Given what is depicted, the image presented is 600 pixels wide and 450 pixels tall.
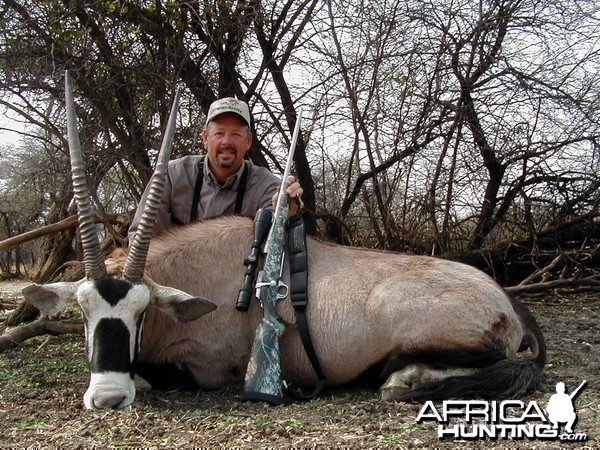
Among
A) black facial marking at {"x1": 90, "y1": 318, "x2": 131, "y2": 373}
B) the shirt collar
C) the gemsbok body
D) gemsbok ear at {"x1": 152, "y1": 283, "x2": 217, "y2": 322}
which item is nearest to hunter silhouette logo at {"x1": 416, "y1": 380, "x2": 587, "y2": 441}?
the gemsbok body

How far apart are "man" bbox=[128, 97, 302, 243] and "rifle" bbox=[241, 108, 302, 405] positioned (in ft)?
3.32

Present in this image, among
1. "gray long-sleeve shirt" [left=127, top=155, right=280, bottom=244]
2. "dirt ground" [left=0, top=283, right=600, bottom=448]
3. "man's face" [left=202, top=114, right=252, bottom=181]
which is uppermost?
"man's face" [left=202, top=114, right=252, bottom=181]

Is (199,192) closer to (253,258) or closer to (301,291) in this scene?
(253,258)

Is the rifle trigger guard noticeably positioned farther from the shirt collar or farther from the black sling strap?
the shirt collar

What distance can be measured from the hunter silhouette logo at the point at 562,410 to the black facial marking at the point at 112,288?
2.48 meters

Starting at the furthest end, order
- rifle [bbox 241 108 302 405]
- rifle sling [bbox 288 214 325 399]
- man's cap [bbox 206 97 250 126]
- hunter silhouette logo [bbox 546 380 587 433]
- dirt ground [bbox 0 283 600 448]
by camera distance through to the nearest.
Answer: man's cap [bbox 206 97 250 126], rifle sling [bbox 288 214 325 399], rifle [bbox 241 108 302 405], hunter silhouette logo [bbox 546 380 587 433], dirt ground [bbox 0 283 600 448]

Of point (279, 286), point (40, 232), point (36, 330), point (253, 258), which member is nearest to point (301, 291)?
point (279, 286)

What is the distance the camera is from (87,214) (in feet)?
13.4

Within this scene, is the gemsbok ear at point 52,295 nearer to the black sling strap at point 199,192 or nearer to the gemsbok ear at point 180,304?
the gemsbok ear at point 180,304

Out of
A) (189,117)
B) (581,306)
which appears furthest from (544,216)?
(189,117)

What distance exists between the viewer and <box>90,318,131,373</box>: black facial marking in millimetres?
3619

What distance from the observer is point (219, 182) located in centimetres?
554

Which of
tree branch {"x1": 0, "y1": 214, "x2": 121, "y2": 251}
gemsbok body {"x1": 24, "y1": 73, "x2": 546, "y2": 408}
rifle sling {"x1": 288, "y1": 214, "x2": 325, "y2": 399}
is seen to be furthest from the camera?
tree branch {"x1": 0, "y1": 214, "x2": 121, "y2": 251}

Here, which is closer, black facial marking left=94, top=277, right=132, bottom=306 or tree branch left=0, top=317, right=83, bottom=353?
black facial marking left=94, top=277, right=132, bottom=306
